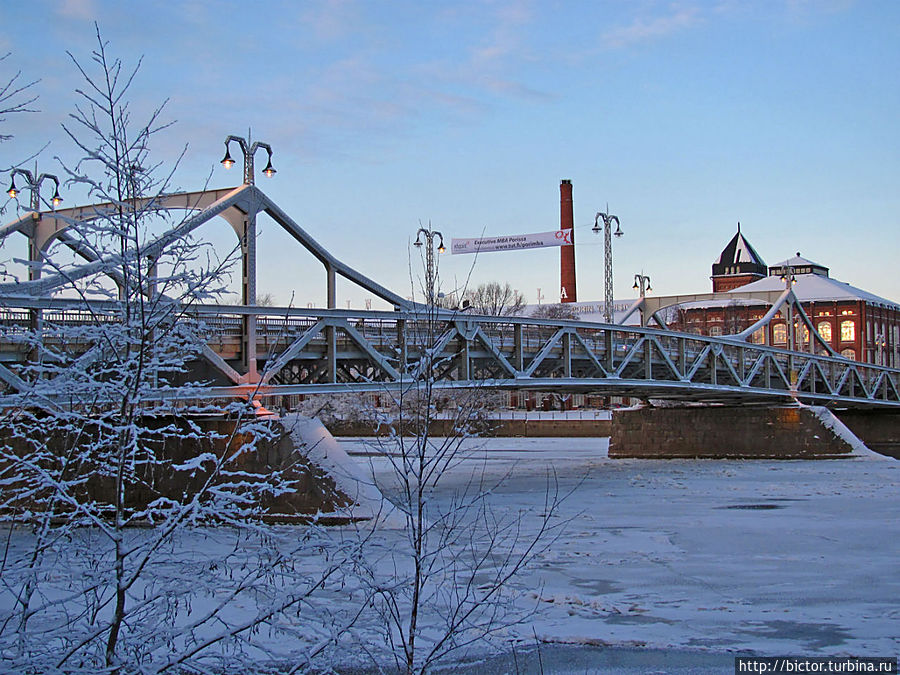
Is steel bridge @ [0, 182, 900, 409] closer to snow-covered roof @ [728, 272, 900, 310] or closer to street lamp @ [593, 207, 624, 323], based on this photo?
street lamp @ [593, 207, 624, 323]

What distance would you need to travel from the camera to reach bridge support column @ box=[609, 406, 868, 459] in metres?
44.2

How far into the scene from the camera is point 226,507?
6227 millimetres

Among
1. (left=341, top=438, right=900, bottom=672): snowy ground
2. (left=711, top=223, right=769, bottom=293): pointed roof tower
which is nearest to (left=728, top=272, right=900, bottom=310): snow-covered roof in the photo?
(left=711, top=223, right=769, bottom=293): pointed roof tower

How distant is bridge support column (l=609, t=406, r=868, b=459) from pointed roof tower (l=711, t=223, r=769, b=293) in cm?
8679

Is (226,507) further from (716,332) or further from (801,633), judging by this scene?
(716,332)

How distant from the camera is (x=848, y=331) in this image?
96.8 meters

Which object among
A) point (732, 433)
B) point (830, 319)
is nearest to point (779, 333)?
point (830, 319)

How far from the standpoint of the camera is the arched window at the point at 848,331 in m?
96.4

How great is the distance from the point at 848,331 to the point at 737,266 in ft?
128

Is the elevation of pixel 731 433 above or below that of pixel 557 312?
below

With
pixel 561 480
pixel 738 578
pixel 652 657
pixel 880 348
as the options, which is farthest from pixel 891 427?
pixel 652 657

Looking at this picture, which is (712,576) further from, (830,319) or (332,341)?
(830,319)

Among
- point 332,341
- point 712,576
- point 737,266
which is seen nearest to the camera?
point 712,576

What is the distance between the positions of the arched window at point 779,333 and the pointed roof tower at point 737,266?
34072mm
